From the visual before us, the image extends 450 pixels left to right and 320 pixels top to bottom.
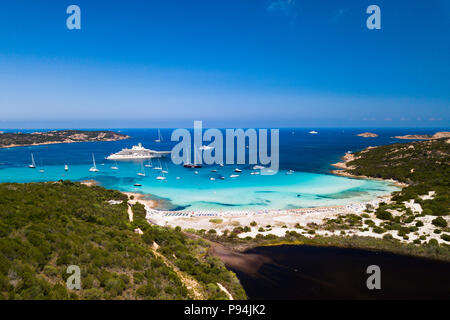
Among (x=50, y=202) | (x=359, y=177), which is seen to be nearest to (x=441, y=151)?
(x=359, y=177)

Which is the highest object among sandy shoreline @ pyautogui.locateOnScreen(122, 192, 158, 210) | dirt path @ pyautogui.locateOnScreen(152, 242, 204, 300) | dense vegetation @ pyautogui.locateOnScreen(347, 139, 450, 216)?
dense vegetation @ pyautogui.locateOnScreen(347, 139, 450, 216)

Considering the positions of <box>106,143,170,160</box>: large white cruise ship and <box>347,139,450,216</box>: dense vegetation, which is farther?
<box>106,143,170,160</box>: large white cruise ship

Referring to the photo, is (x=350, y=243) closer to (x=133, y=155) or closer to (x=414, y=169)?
(x=414, y=169)

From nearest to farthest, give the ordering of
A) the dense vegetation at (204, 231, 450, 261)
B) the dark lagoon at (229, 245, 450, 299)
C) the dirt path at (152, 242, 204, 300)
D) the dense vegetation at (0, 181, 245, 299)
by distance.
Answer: the dense vegetation at (0, 181, 245, 299), the dirt path at (152, 242, 204, 300), the dark lagoon at (229, 245, 450, 299), the dense vegetation at (204, 231, 450, 261)

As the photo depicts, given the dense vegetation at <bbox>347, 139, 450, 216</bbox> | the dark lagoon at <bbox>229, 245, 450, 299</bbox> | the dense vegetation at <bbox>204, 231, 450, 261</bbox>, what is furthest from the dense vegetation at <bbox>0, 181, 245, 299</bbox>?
the dense vegetation at <bbox>347, 139, 450, 216</bbox>

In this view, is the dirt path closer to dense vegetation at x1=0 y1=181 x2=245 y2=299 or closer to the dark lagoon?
dense vegetation at x1=0 y1=181 x2=245 y2=299

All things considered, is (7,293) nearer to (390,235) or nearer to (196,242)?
(196,242)
